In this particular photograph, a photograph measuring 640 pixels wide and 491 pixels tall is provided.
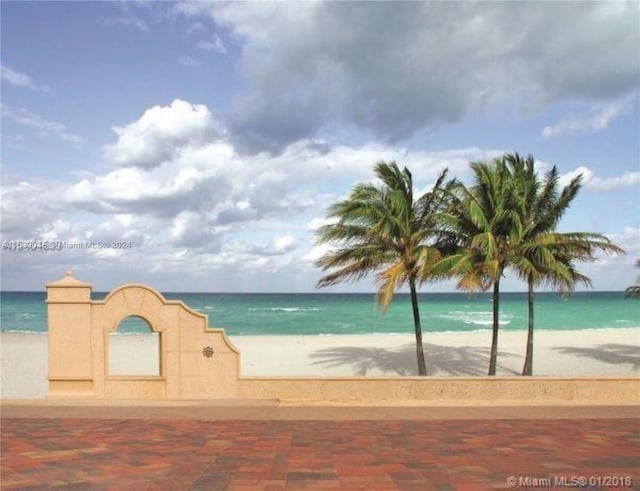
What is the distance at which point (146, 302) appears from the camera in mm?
12094

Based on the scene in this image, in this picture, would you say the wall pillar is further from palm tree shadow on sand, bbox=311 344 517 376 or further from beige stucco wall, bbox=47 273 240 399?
palm tree shadow on sand, bbox=311 344 517 376

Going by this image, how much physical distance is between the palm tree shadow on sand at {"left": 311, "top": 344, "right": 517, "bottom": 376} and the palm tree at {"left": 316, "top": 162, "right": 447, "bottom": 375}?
6.69m

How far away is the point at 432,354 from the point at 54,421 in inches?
836

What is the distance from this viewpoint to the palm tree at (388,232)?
15.3m

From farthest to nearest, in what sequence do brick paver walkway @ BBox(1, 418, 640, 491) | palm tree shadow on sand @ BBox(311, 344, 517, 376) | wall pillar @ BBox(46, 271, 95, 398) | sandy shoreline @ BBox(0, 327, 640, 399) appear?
palm tree shadow on sand @ BBox(311, 344, 517, 376) → sandy shoreline @ BBox(0, 327, 640, 399) → wall pillar @ BBox(46, 271, 95, 398) → brick paver walkway @ BBox(1, 418, 640, 491)

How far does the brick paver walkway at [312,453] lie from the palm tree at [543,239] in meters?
6.00

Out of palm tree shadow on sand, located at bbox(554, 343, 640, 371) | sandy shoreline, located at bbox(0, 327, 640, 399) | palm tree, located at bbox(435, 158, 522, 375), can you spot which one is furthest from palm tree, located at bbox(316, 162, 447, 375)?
palm tree shadow on sand, located at bbox(554, 343, 640, 371)

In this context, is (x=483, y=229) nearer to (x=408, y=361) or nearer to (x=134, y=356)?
(x=408, y=361)

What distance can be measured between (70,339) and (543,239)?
11704mm

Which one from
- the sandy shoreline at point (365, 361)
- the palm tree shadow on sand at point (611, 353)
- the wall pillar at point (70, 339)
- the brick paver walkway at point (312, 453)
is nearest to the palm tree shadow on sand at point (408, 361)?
the sandy shoreline at point (365, 361)

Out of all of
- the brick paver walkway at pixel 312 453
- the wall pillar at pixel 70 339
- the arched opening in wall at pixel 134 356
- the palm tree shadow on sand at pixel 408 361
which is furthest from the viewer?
the arched opening in wall at pixel 134 356

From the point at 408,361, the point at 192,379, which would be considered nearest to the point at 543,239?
the point at 192,379

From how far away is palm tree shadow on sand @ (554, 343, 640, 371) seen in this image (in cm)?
2433

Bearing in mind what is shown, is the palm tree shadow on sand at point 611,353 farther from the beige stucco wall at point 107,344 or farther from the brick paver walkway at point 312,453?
the beige stucco wall at point 107,344
